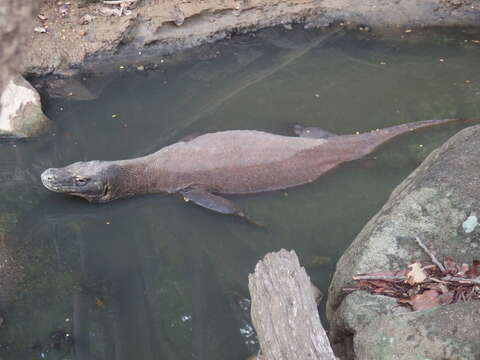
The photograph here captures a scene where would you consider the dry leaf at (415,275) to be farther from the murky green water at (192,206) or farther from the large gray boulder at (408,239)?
the murky green water at (192,206)

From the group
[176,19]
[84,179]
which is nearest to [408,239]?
[84,179]

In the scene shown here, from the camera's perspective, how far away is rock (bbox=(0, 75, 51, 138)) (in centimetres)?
686

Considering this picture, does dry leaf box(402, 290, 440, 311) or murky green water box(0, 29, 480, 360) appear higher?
dry leaf box(402, 290, 440, 311)

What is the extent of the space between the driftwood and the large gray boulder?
0.31 m

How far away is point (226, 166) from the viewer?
20.8 feet

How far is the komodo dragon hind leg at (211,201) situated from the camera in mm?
5914

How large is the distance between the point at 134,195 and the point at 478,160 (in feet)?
11.5

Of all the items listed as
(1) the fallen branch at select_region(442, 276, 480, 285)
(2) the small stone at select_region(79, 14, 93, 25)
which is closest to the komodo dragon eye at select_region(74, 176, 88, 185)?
(2) the small stone at select_region(79, 14, 93, 25)

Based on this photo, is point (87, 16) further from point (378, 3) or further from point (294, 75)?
point (378, 3)

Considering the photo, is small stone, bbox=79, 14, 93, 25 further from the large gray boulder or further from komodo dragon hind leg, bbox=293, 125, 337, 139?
the large gray boulder

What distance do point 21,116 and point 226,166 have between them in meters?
2.41

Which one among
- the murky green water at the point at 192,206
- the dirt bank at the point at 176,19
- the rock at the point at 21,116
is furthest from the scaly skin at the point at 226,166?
the dirt bank at the point at 176,19

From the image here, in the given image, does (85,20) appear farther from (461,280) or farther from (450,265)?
(461,280)

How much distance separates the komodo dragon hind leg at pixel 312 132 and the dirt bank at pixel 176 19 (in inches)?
97.5
